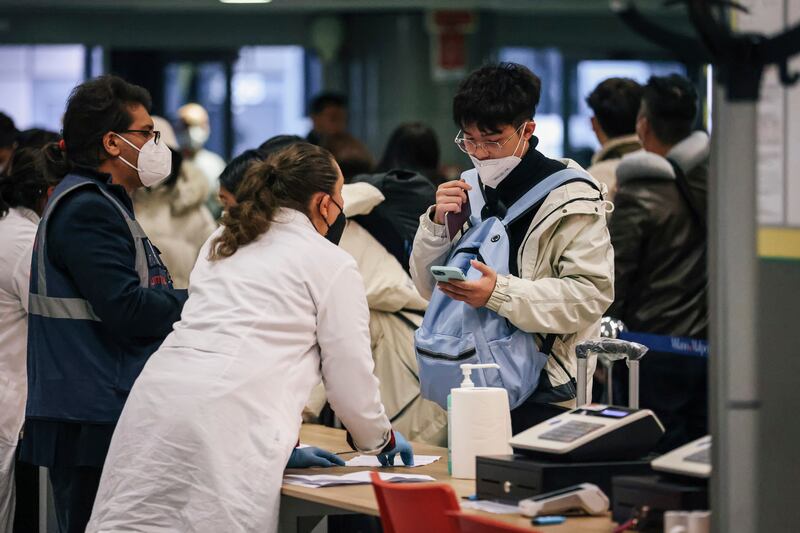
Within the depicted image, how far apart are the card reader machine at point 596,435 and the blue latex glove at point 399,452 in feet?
1.67

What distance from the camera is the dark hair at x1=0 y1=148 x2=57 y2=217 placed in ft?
13.3

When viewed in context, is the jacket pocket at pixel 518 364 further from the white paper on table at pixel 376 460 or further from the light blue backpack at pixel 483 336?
the white paper on table at pixel 376 460

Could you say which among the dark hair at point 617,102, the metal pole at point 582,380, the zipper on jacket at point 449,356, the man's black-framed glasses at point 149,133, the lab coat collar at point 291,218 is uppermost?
the dark hair at point 617,102

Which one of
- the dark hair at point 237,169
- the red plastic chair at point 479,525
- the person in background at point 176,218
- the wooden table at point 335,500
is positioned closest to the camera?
the red plastic chair at point 479,525

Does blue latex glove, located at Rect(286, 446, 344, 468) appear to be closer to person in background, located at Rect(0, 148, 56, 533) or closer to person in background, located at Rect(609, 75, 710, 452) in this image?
person in background, located at Rect(0, 148, 56, 533)

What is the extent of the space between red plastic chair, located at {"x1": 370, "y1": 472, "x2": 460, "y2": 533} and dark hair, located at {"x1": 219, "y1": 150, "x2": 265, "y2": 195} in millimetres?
1931

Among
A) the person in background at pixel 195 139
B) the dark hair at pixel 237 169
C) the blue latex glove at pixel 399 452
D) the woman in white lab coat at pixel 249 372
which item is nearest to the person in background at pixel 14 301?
the dark hair at pixel 237 169

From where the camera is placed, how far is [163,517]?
288 cm

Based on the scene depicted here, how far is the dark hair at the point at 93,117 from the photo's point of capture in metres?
3.47

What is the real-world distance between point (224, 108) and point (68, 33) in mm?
1715

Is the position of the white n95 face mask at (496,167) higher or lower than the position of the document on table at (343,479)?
higher

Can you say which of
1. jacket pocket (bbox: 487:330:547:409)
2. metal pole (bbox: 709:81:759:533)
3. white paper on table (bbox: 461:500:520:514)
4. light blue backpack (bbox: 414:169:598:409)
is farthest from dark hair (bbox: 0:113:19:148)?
metal pole (bbox: 709:81:759:533)

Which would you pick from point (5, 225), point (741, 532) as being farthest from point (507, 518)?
point (5, 225)

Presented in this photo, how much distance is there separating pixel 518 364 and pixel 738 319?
1.21 meters
